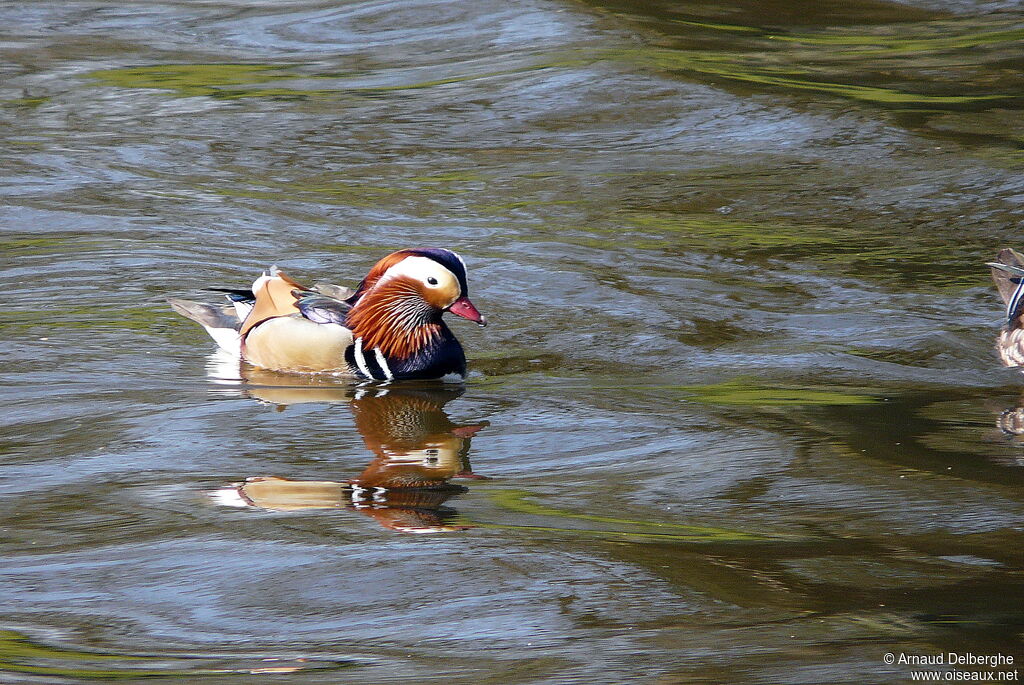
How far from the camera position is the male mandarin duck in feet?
27.8

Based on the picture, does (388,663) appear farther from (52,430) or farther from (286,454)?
(52,430)

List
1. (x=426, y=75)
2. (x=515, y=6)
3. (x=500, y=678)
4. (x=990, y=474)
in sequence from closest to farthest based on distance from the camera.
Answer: (x=500, y=678)
(x=990, y=474)
(x=426, y=75)
(x=515, y=6)

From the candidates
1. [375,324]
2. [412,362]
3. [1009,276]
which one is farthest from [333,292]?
[1009,276]

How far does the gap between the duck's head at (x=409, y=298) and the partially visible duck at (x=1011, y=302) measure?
115 inches

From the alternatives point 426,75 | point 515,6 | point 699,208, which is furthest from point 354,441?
point 515,6

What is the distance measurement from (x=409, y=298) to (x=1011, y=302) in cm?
351

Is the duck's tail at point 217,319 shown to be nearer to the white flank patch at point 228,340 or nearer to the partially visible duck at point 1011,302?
the white flank patch at point 228,340

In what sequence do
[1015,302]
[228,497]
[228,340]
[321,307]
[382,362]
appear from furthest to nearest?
[228,340] → [1015,302] → [321,307] → [382,362] → [228,497]

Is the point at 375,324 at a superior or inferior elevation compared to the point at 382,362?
superior

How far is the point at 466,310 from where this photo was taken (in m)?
8.41

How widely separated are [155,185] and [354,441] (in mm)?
5973

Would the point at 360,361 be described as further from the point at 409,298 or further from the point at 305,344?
the point at 409,298

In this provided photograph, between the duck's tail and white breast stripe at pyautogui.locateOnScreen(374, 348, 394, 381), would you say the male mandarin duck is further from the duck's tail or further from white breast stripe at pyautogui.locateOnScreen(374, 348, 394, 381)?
the duck's tail

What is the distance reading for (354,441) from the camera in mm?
7188
